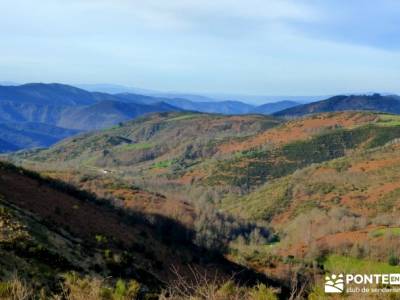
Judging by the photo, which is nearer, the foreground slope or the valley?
the foreground slope

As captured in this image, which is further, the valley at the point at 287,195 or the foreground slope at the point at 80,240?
the valley at the point at 287,195

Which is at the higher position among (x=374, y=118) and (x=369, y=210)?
→ (x=374, y=118)

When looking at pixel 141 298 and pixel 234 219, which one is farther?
pixel 234 219

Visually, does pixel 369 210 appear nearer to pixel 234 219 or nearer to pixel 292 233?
pixel 292 233

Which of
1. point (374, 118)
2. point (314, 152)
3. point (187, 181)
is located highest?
point (374, 118)

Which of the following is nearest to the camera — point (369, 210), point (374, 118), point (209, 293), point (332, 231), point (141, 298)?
point (209, 293)

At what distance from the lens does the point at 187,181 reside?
143 m

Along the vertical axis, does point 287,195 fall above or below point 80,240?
below

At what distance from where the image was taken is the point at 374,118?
568ft

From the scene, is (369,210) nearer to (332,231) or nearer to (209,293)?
(332,231)

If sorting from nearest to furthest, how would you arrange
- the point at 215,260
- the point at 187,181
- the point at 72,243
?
the point at 72,243 → the point at 215,260 → the point at 187,181

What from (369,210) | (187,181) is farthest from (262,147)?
(369,210)

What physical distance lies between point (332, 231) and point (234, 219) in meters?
14.3

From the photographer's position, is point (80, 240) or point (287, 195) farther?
point (287, 195)
